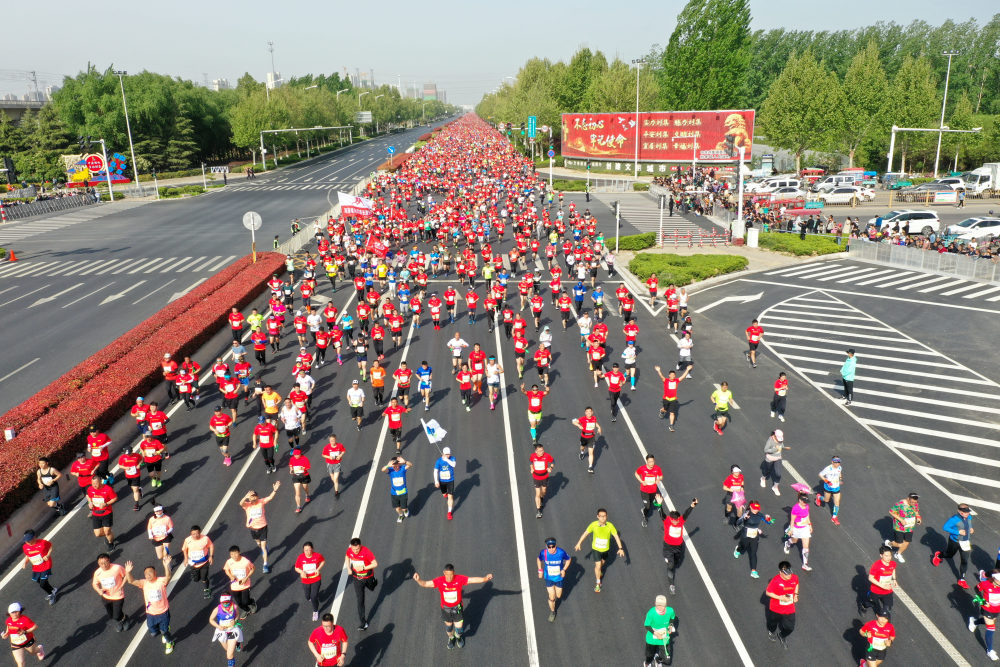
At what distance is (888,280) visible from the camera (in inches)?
1273

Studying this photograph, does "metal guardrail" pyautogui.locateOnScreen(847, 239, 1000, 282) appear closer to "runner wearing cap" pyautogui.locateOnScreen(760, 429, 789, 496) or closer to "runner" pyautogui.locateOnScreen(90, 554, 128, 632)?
"runner wearing cap" pyautogui.locateOnScreen(760, 429, 789, 496)

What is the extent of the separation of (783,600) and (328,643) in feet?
21.3

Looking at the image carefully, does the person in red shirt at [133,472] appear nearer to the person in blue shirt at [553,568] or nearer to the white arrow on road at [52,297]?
the person in blue shirt at [553,568]

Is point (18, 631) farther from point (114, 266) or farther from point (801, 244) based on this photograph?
point (801, 244)

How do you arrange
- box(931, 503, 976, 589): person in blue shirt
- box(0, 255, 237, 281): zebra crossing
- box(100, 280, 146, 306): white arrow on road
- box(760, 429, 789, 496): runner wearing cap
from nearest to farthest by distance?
box(931, 503, 976, 589): person in blue shirt → box(760, 429, 789, 496): runner wearing cap → box(100, 280, 146, 306): white arrow on road → box(0, 255, 237, 281): zebra crossing

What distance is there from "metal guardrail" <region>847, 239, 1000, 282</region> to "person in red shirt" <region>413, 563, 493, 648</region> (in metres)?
31.6

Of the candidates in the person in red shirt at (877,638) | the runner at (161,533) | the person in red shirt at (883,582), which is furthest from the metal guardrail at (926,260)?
the runner at (161,533)

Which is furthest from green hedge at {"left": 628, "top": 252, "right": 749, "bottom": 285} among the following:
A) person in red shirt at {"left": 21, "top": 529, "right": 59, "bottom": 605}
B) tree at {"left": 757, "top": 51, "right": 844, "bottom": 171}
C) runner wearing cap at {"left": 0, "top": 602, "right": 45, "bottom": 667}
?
tree at {"left": 757, "top": 51, "right": 844, "bottom": 171}

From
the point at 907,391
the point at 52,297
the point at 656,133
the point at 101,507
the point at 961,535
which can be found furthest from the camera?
the point at 656,133

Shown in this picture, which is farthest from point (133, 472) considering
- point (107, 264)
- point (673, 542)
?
point (107, 264)

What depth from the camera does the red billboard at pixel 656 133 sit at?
72.4 metres

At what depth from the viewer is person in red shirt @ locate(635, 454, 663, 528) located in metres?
12.7

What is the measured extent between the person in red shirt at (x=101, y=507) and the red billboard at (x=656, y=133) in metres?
65.0

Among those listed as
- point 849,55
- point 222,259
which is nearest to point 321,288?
point 222,259
